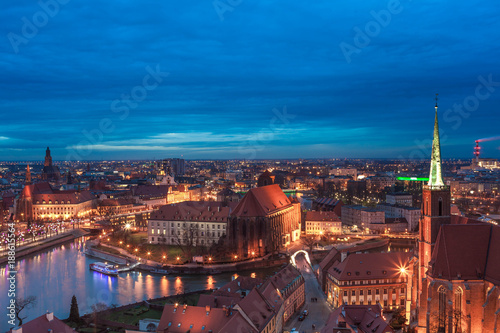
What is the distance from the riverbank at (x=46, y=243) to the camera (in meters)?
54.2

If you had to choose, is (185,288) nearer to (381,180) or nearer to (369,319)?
(369,319)

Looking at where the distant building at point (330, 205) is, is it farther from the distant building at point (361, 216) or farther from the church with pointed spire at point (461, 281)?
the church with pointed spire at point (461, 281)

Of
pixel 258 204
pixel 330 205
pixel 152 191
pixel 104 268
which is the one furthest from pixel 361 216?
pixel 152 191

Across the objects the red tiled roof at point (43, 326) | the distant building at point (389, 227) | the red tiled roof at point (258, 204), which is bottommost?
the distant building at point (389, 227)

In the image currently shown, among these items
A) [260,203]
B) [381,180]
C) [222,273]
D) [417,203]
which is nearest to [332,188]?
[381,180]

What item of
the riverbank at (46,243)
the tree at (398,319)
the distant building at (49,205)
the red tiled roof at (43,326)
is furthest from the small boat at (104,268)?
the distant building at (49,205)

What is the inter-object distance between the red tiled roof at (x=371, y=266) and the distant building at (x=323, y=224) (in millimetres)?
29802

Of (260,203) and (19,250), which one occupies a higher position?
(260,203)

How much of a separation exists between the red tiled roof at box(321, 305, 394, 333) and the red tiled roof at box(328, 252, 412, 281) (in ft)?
22.2

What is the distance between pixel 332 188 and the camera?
4914 inches

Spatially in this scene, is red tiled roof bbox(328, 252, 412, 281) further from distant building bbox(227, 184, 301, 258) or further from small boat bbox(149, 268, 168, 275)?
small boat bbox(149, 268, 168, 275)

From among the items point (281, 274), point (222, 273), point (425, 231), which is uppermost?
point (425, 231)

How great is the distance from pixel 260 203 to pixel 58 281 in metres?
23.4

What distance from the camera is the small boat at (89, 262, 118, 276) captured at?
45.2 meters
